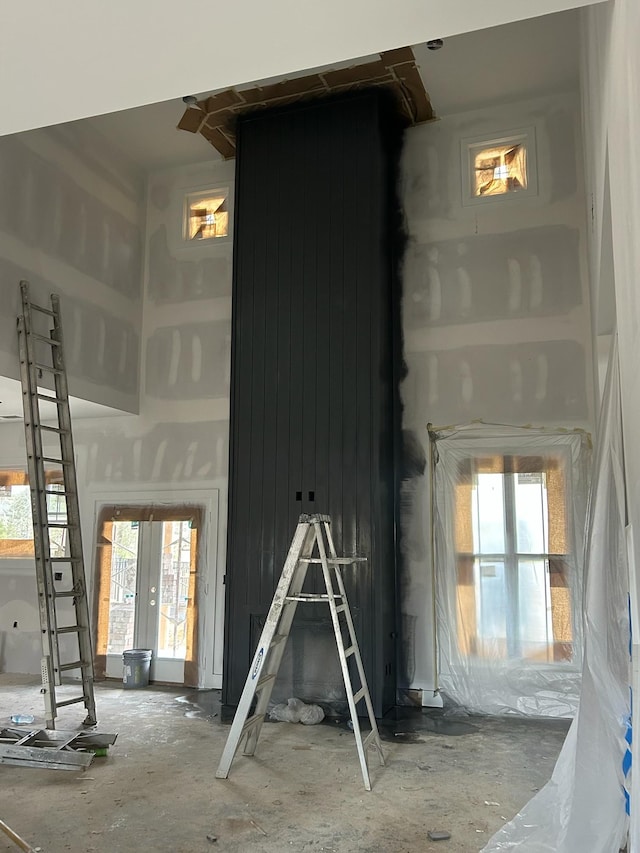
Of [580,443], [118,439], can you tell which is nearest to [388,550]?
[580,443]

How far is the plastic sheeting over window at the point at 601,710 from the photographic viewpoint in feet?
8.08

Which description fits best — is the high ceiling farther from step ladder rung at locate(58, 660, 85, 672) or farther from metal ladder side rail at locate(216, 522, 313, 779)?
step ladder rung at locate(58, 660, 85, 672)

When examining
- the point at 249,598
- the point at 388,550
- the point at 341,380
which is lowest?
the point at 249,598

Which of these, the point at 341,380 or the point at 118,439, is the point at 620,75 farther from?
the point at 118,439

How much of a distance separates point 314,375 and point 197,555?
216 centimetres

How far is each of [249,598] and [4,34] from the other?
4.42m

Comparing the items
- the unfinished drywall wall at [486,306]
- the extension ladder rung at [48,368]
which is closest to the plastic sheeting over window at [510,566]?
the unfinished drywall wall at [486,306]

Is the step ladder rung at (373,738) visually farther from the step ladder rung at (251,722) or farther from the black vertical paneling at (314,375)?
the black vertical paneling at (314,375)

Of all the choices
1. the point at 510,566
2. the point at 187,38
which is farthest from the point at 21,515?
the point at 187,38

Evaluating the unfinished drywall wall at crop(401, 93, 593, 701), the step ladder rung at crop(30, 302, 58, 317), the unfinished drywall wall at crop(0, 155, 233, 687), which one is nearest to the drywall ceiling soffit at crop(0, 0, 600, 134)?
the step ladder rung at crop(30, 302, 58, 317)

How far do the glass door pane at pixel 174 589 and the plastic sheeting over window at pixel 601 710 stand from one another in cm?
421

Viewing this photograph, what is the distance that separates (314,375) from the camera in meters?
5.77

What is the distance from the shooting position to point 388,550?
565 centimetres

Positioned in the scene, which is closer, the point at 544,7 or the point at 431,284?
the point at 544,7
